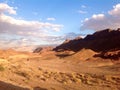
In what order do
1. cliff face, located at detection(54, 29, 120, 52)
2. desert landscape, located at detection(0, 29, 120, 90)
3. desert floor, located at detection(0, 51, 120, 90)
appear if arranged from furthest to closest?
cliff face, located at detection(54, 29, 120, 52) < desert landscape, located at detection(0, 29, 120, 90) < desert floor, located at detection(0, 51, 120, 90)

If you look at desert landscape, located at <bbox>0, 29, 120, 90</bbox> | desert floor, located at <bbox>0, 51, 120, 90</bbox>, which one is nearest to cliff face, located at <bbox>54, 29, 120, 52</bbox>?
desert landscape, located at <bbox>0, 29, 120, 90</bbox>

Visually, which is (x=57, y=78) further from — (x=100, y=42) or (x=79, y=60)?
(x=100, y=42)

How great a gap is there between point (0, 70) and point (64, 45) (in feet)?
327

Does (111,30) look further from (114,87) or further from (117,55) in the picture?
(114,87)

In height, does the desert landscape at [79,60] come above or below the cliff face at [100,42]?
below

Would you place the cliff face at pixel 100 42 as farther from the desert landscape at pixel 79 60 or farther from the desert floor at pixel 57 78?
the desert floor at pixel 57 78

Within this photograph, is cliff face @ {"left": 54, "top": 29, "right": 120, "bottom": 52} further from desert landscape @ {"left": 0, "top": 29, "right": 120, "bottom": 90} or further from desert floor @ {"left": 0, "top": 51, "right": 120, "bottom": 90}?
desert floor @ {"left": 0, "top": 51, "right": 120, "bottom": 90}

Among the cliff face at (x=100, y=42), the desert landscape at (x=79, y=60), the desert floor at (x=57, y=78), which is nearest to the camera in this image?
the desert floor at (x=57, y=78)

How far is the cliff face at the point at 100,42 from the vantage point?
92.6 metres

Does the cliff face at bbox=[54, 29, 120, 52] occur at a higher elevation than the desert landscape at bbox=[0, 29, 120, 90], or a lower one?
higher

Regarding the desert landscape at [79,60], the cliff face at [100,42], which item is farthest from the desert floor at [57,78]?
the cliff face at [100,42]

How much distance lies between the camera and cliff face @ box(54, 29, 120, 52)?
304 feet

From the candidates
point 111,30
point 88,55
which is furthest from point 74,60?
point 111,30

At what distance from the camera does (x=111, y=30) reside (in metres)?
108
